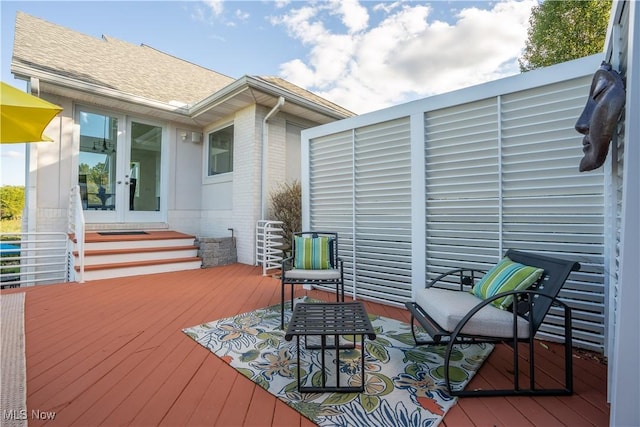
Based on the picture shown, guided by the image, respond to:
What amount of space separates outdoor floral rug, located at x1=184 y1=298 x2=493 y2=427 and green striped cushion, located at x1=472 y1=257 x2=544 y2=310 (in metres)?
0.49

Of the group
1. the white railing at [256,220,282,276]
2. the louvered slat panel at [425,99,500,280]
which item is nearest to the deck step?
the white railing at [256,220,282,276]

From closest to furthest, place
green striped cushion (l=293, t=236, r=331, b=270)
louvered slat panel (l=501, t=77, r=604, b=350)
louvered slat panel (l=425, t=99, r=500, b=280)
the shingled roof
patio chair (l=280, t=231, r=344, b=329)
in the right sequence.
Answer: louvered slat panel (l=501, t=77, r=604, b=350) → louvered slat panel (l=425, t=99, r=500, b=280) → patio chair (l=280, t=231, r=344, b=329) → green striped cushion (l=293, t=236, r=331, b=270) → the shingled roof

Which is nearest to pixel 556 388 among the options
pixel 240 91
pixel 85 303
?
pixel 85 303

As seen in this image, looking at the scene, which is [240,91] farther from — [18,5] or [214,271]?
[18,5]

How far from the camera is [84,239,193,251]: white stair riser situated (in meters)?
5.16

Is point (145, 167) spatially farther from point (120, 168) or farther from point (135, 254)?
point (135, 254)

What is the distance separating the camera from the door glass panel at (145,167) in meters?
6.48

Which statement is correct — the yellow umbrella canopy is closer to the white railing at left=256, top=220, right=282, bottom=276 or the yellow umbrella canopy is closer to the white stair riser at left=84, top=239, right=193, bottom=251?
the white stair riser at left=84, top=239, right=193, bottom=251

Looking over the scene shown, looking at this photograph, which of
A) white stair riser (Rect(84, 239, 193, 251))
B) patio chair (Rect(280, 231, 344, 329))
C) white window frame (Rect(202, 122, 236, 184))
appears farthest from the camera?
white window frame (Rect(202, 122, 236, 184))

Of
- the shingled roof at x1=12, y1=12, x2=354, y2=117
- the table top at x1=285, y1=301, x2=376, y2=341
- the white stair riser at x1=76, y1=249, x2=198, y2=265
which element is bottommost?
the white stair riser at x1=76, y1=249, x2=198, y2=265

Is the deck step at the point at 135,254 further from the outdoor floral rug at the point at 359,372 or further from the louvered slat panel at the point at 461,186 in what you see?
the louvered slat panel at the point at 461,186

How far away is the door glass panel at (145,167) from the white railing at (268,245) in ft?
8.90

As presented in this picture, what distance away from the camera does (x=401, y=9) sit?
5.27 metres

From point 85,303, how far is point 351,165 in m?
3.75
